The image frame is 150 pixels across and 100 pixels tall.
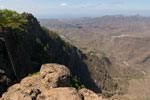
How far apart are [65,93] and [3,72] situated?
43.0 feet

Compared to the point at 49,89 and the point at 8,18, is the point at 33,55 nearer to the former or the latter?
the point at 8,18

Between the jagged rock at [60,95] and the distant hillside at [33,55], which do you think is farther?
the distant hillside at [33,55]

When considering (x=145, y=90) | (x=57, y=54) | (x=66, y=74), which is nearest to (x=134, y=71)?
(x=145, y=90)

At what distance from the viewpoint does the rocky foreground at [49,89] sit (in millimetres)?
10039

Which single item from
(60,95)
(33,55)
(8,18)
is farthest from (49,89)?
(33,55)

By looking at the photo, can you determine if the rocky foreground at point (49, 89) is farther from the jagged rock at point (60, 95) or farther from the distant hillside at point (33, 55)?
the distant hillside at point (33, 55)

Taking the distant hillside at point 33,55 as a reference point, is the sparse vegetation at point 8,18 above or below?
above

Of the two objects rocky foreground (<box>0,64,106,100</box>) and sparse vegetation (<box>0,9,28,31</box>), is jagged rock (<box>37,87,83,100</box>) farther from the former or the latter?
sparse vegetation (<box>0,9,28,31</box>)

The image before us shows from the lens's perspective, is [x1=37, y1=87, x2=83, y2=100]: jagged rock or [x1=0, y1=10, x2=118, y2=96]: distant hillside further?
[x1=0, y1=10, x2=118, y2=96]: distant hillside

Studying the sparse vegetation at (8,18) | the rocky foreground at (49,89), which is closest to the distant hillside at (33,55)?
the sparse vegetation at (8,18)

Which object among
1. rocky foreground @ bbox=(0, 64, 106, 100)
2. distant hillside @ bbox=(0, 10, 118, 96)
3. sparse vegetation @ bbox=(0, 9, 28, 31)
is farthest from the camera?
distant hillside @ bbox=(0, 10, 118, 96)

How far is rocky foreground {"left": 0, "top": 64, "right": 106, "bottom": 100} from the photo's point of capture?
10039mm

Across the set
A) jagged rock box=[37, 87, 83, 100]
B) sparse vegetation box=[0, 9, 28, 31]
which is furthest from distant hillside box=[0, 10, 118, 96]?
jagged rock box=[37, 87, 83, 100]

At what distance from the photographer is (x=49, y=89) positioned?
11883mm
